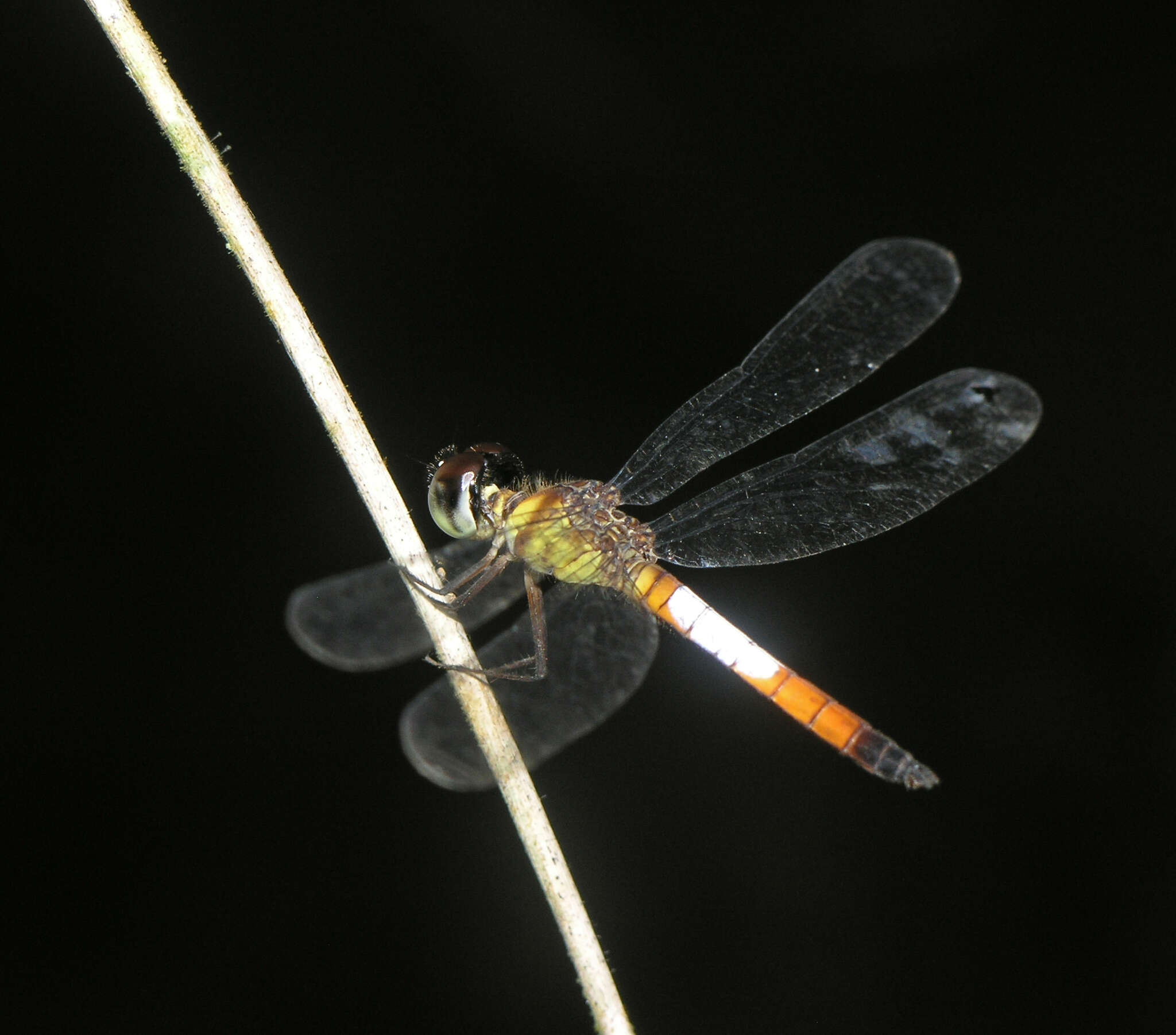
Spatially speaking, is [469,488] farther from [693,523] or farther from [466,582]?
[693,523]

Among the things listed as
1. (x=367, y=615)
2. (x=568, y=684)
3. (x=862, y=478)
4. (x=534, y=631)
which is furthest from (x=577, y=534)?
(x=862, y=478)

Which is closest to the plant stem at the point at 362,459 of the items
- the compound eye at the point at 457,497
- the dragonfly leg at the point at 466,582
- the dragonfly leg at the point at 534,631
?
the dragonfly leg at the point at 466,582

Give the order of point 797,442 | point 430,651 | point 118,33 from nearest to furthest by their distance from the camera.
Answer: point 118,33 < point 430,651 < point 797,442

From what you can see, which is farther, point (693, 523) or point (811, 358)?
point (693, 523)

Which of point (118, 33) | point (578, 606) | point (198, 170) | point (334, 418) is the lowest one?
point (578, 606)

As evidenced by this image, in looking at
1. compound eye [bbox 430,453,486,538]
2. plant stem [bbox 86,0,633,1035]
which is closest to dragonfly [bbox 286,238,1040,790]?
compound eye [bbox 430,453,486,538]

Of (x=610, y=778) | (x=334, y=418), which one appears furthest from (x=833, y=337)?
(x=610, y=778)

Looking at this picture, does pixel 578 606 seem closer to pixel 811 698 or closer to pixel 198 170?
pixel 811 698

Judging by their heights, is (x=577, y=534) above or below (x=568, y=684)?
above
